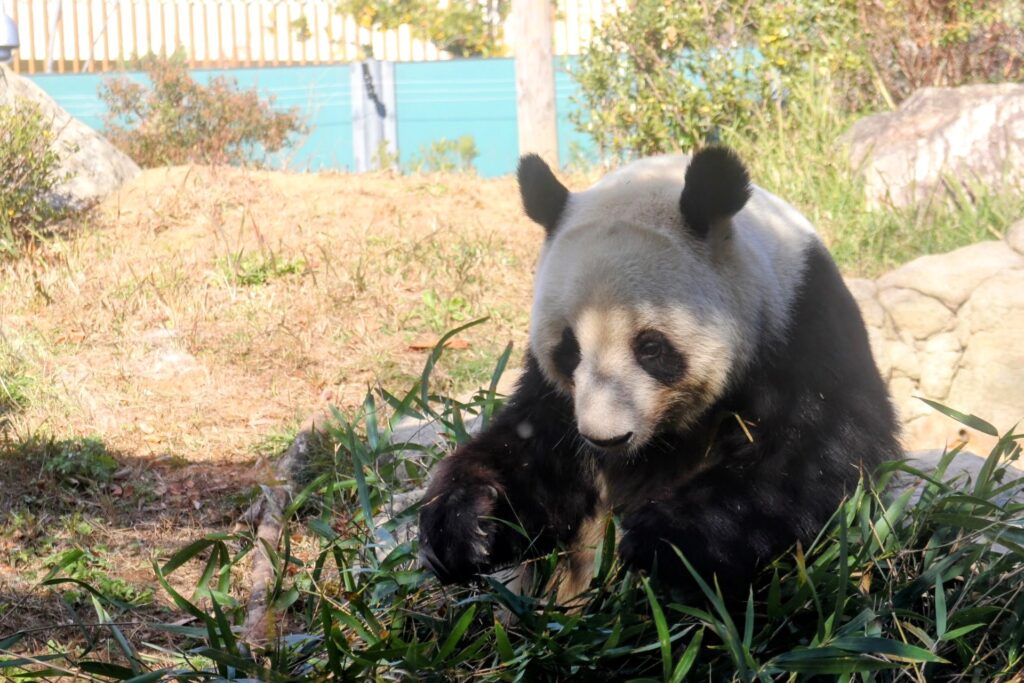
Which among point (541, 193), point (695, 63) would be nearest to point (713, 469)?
point (541, 193)

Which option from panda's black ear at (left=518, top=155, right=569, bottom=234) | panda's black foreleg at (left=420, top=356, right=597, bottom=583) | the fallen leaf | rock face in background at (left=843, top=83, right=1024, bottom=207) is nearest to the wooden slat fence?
rock face in background at (left=843, top=83, right=1024, bottom=207)

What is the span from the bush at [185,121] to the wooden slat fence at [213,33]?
4856mm

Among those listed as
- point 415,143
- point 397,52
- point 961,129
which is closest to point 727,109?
point 961,129

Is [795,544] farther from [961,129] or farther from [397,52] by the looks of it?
[397,52]

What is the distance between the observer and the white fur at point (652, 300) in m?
3.12

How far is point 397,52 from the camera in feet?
61.4

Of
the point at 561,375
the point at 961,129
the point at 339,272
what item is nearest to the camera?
the point at 561,375

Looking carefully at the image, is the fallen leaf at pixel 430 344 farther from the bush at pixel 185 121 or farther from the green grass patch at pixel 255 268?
the bush at pixel 185 121

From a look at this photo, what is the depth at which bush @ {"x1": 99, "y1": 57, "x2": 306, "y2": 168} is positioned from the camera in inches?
414

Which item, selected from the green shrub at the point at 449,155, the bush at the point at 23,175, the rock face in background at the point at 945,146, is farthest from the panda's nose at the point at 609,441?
the green shrub at the point at 449,155

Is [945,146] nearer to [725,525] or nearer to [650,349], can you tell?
[650,349]

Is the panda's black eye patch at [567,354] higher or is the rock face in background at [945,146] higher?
the rock face in background at [945,146]

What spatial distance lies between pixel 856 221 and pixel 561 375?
17.1 feet

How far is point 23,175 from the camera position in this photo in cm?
753
